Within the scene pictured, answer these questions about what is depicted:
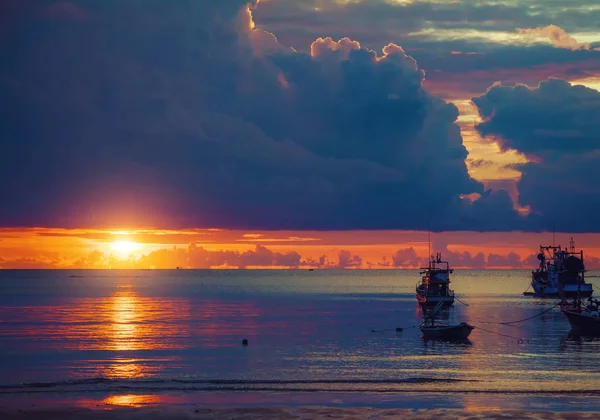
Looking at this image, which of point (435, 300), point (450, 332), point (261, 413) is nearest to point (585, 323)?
point (450, 332)

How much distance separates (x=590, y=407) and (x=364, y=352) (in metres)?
40.3

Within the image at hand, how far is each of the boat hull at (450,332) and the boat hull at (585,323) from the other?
58.6 ft

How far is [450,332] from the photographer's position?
10625cm

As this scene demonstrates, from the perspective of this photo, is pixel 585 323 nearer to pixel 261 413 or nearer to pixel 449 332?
pixel 449 332

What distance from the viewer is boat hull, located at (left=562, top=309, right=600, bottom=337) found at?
11181 centimetres

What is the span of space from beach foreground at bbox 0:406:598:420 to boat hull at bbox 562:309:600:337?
6301 cm

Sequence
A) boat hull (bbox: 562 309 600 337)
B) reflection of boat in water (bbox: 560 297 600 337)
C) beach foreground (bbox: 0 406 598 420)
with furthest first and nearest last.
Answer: reflection of boat in water (bbox: 560 297 600 337), boat hull (bbox: 562 309 600 337), beach foreground (bbox: 0 406 598 420)

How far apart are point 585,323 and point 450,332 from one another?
20.9 meters

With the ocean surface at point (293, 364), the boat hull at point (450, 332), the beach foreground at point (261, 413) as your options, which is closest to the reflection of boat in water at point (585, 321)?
the ocean surface at point (293, 364)

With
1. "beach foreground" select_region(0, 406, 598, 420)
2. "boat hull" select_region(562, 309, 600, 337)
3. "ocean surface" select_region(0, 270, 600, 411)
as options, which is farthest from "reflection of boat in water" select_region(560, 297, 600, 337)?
"beach foreground" select_region(0, 406, 598, 420)

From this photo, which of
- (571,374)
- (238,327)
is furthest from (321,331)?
(571,374)

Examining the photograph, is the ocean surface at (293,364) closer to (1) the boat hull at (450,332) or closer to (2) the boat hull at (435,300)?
(1) the boat hull at (450,332)

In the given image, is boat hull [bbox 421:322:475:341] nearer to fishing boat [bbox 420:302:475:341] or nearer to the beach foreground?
fishing boat [bbox 420:302:475:341]

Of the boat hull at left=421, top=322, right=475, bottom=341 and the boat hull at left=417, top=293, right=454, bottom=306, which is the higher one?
the boat hull at left=417, top=293, right=454, bottom=306
